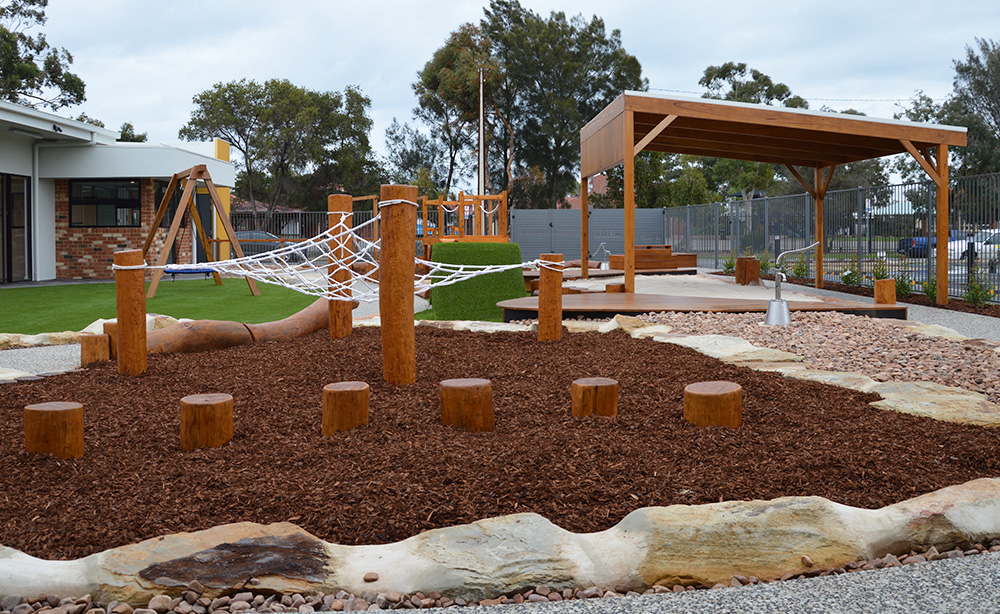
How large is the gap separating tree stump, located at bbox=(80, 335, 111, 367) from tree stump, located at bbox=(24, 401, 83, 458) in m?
2.26

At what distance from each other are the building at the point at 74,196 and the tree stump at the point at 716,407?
648 inches

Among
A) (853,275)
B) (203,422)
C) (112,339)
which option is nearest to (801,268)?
(853,275)

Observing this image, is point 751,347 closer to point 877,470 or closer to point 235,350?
point 877,470

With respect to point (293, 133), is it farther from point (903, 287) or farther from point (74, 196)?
point (903, 287)

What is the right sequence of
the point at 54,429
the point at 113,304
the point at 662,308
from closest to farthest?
the point at 54,429
the point at 662,308
the point at 113,304

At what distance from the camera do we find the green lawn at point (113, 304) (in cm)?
951

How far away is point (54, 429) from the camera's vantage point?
2.97 meters

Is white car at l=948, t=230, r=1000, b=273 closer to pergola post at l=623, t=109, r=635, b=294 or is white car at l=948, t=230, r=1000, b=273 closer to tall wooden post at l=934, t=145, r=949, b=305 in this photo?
tall wooden post at l=934, t=145, r=949, b=305

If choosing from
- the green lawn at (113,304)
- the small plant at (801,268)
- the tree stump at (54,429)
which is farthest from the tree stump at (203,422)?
the small plant at (801,268)

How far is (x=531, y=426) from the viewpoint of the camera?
3.44 m

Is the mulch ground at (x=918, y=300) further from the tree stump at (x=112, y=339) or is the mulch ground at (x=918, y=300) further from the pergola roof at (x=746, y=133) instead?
the tree stump at (x=112, y=339)

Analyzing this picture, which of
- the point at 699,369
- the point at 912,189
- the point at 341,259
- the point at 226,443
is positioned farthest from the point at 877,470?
the point at 912,189

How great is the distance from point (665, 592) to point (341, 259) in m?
4.38

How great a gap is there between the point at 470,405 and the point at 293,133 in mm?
36818
